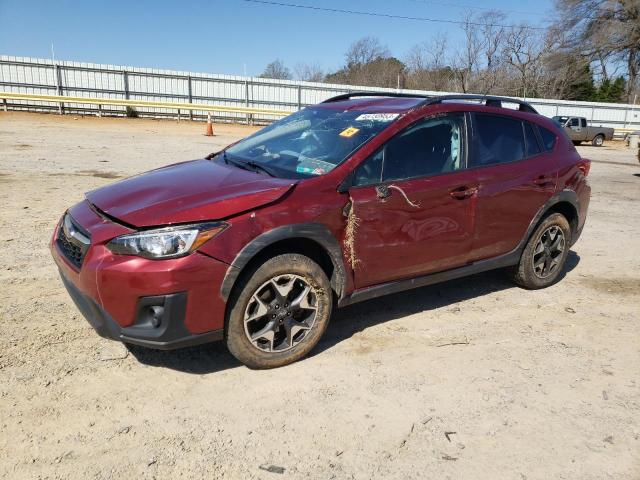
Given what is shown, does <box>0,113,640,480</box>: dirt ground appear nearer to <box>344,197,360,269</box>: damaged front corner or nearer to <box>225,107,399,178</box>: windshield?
<box>344,197,360,269</box>: damaged front corner

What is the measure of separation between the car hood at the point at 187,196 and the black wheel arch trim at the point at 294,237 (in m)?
0.20

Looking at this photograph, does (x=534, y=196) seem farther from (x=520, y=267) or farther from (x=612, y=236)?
(x=612, y=236)

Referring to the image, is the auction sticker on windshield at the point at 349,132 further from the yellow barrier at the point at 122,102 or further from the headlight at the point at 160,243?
the yellow barrier at the point at 122,102

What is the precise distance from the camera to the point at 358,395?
302 centimetres

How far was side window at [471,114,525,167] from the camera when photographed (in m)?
4.15

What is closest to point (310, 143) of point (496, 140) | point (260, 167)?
point (260, 167)

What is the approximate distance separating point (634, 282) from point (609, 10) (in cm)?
5485

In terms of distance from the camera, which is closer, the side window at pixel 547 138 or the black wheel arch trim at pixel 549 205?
the black wheel arch trim at pixel 549 205

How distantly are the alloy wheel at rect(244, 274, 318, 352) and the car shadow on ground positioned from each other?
30 centimetres

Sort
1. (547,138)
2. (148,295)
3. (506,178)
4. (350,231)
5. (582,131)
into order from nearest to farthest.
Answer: (148,295), (350,231), (506,178), (547,138), (582,131)

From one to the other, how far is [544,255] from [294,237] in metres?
2.87

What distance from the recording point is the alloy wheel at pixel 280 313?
310 cm

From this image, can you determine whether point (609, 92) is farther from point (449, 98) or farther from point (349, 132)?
point (349, 132)

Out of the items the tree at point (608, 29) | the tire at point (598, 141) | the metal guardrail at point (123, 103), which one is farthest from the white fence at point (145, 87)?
the tree at point (608, 29)
